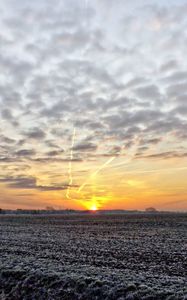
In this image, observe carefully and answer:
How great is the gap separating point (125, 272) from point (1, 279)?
6067 mm

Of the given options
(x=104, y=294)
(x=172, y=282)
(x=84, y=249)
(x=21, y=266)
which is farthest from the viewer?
(x=84, y=249)

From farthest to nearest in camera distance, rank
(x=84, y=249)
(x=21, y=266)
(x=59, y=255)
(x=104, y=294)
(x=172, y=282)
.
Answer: (x=84, y=249)
(x=59, y=255)
(x=21, y=266)
(x=172, y=282)
(x=104, y=294)

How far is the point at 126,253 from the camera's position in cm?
2806

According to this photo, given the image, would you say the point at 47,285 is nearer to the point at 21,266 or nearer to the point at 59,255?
the point at 21,266

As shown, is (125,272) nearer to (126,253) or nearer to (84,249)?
(126,253)

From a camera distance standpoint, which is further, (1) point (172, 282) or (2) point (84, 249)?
(2) point (84, 249)

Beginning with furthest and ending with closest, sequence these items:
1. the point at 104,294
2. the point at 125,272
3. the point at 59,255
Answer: the point at 59,255 < the point at 125,272 < the point at 104,294

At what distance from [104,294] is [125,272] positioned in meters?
4.06

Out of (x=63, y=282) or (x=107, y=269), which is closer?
(x=63, y=282)

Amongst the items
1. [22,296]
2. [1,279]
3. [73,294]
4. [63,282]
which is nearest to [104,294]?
[73,294]

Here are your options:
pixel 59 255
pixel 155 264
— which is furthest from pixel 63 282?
pixel 59 255

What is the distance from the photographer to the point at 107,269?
20.4m

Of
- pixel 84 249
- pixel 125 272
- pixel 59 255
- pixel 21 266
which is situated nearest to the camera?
pixel 125 272

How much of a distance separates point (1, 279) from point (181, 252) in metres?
13.4
